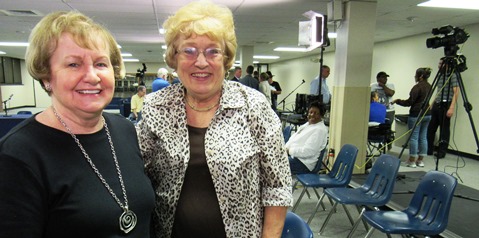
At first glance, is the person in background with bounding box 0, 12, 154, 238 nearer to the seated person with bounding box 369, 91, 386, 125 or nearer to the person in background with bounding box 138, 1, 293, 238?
the person in background with bounding box 138, 1, 293, 238

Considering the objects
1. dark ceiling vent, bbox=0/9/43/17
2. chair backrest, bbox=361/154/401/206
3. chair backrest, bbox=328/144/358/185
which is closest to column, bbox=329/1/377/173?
chair backrest, bbox=328/144/358/185

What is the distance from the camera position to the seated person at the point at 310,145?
11.9 feet

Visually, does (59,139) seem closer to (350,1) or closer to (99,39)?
(99,39)

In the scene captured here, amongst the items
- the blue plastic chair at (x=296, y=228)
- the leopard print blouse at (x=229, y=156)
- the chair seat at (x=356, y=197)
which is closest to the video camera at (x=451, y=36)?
the chair seat at (x=356, y=197)

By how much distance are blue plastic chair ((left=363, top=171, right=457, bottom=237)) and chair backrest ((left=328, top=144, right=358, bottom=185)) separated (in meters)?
0.74

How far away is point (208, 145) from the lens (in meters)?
1.11

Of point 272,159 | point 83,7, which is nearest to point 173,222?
point 272,159

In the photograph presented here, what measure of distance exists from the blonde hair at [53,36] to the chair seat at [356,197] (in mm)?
2393

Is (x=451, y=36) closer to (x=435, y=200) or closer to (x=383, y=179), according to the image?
(x=383, y=179)

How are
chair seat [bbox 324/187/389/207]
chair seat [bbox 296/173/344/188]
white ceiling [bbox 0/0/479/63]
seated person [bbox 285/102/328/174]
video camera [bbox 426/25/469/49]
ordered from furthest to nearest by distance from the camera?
white ceiling [bbox 0/0/479/63]
seated person [bbox 285/102/328/174]
video camera [bbox 426/25/469/49]
chair seat [bbox 296/173/344/188]
chair seat [bbox 324/187/389/207]

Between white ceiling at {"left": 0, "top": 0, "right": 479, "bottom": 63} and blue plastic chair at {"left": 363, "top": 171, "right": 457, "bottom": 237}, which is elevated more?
white ceiling at {"left": 0, "top": 0, "right": 479, "bottom": 63}

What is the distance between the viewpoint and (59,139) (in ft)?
2.86

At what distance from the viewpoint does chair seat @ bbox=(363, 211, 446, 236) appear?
2.18 m

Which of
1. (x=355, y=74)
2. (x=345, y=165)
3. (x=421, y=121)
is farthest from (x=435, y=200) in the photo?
(x=421, y=121)
